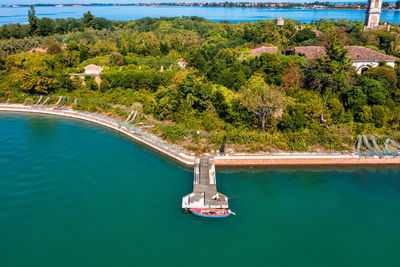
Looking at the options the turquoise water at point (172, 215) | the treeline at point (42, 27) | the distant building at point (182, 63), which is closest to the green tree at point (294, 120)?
the turquoise water at point (172, 215)

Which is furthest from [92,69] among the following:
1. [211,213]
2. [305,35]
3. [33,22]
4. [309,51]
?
[33,22]

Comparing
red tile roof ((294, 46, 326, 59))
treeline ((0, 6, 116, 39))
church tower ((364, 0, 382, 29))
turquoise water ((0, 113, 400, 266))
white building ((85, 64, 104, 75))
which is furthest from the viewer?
treeline ((0, 6, 116, 39))

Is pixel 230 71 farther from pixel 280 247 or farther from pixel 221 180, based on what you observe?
pixel 280 247

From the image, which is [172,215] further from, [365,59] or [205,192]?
[365,59]

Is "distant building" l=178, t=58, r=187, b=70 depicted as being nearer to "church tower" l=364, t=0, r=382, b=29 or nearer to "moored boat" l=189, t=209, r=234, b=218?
"moored boat" l=189, t=209, r=234, b=218

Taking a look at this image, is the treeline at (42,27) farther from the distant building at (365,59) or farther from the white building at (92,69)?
the distant building at (365,59)

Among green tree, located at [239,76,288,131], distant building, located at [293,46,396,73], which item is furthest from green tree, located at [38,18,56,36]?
distant building, located at [293,46,396,73]
